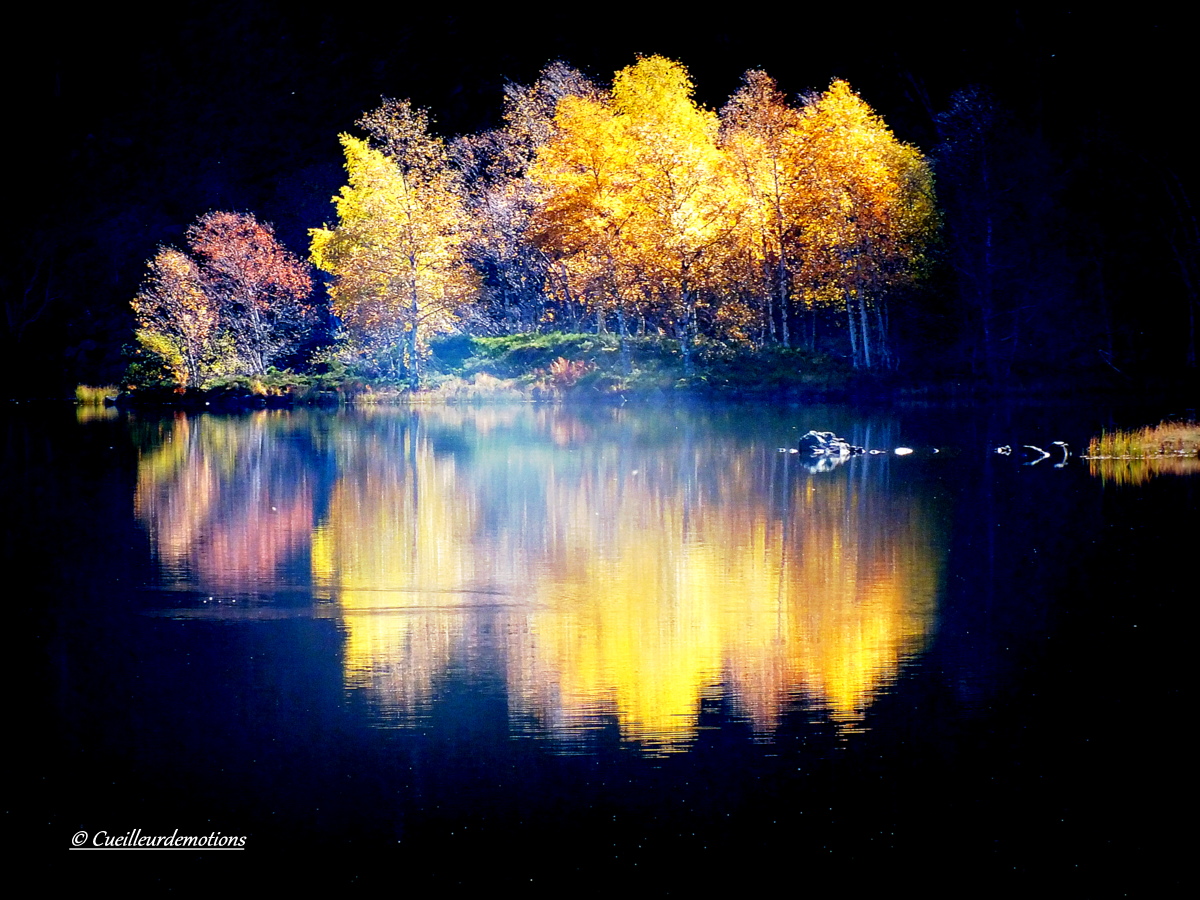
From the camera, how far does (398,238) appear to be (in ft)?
189

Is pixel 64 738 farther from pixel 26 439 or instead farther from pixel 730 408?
pixel 730 408

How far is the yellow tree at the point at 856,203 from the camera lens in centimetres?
5056

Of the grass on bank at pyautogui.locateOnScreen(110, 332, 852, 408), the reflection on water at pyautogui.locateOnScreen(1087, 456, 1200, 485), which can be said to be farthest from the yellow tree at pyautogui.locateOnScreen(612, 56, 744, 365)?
the reflection on water at pyautogui.locateOnScreen(1087, 456, 1200, 485)

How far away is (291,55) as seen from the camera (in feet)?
308

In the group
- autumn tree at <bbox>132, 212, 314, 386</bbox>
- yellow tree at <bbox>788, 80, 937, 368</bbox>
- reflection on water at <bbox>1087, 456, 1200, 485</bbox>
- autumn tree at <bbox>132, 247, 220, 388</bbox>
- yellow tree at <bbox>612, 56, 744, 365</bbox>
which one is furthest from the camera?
autumn tree at <bbox>132, 212, 314, 386</bbox>

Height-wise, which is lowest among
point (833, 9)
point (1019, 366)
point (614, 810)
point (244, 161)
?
point (614, 810)

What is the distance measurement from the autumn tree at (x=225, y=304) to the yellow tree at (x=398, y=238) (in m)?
5.98

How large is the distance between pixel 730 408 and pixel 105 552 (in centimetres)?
3095

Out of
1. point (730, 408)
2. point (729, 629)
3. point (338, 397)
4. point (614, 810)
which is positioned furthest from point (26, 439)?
point (614, 810)

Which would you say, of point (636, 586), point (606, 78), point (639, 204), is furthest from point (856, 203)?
point (606, 78)

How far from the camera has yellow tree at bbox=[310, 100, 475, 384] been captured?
57.5 meters

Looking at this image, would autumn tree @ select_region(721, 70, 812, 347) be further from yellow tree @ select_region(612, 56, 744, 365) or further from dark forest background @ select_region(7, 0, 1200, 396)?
dark forest background @ select_region(7, 0, 1200, 396)

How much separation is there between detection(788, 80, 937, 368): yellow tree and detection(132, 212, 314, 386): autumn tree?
24283mm

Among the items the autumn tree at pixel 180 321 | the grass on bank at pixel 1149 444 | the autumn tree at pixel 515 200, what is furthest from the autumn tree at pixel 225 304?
the grass on bank at pixel 1149 444
